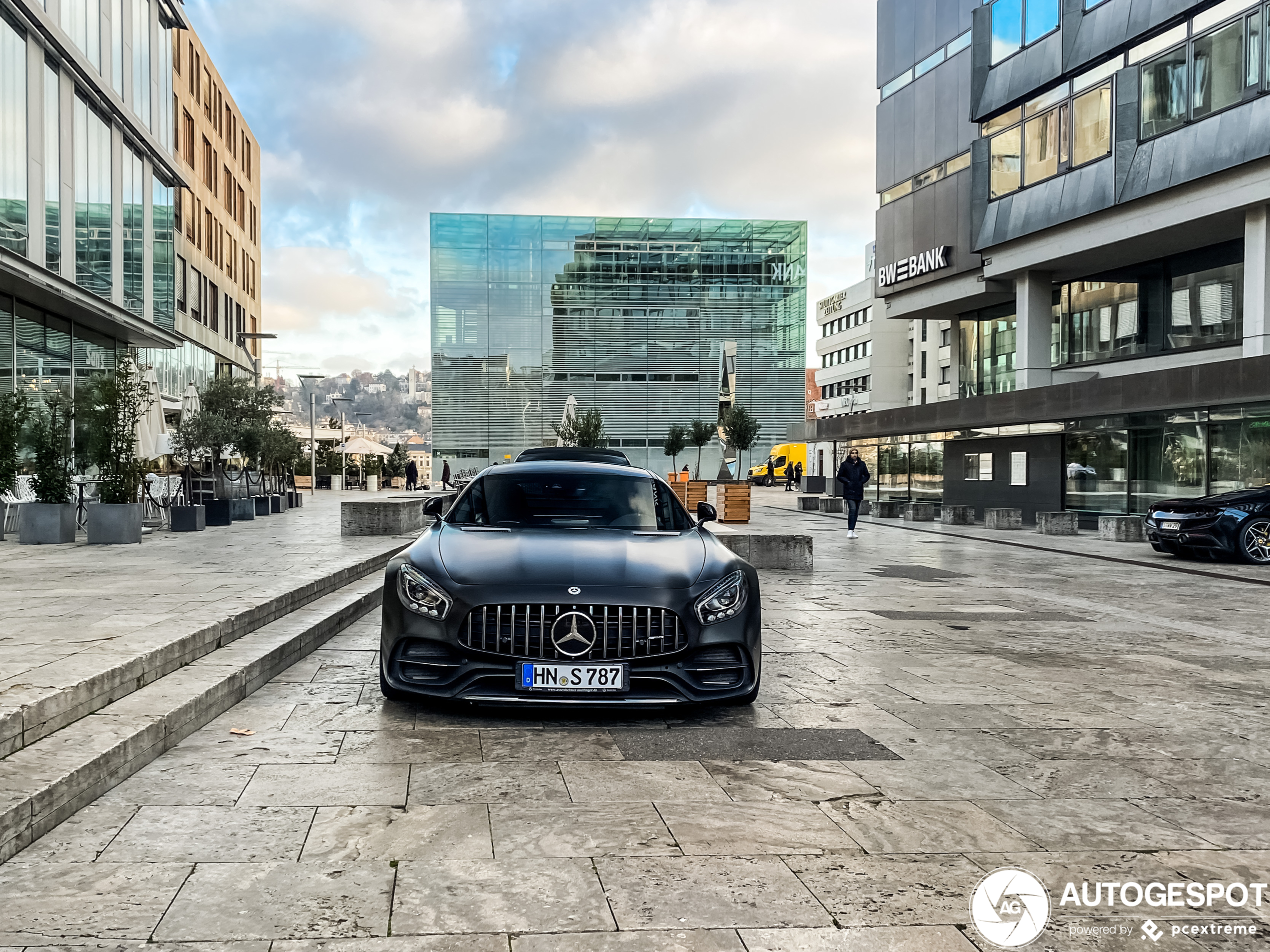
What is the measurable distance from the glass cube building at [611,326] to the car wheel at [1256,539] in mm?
46738

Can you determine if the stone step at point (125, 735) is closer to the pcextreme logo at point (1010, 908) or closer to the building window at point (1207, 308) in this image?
the pcextreme logo at point (1010, 908)

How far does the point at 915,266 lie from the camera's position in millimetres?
34844

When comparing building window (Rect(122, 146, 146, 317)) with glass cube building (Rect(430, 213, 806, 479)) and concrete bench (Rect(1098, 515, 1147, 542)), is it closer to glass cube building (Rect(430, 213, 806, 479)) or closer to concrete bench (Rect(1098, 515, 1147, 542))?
concrete bench (Rect(1098, 515, 1147, 542))

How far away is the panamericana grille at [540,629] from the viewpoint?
4.98m

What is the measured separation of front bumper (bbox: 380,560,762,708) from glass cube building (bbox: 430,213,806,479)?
184 ft

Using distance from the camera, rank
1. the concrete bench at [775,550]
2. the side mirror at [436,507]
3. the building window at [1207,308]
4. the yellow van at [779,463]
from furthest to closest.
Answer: the yellow van at [779,463] < the building window at [1207,308] < the concrete bench at [775,550] < the side mirror at [436,507]

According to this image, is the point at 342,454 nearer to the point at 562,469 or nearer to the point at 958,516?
the point at 958,516

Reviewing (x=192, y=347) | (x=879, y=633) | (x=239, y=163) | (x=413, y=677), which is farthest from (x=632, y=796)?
(x=239, y=163)

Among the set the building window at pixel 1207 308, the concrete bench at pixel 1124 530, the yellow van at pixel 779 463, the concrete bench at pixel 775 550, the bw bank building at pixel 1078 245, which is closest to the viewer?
the concrete bench at pixel 775 550

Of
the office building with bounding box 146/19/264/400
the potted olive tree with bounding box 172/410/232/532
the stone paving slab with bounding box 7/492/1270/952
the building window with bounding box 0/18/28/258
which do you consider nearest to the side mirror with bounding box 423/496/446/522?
the stone paving slab with bounding box 7/492/1270/952

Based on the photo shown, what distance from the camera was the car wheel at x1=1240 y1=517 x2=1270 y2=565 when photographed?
50.9 ft

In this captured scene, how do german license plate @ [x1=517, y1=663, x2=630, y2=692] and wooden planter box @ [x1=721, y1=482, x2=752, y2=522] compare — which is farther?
wooden planter box @ [x1=721, y1=482, x2=752, y2=522]

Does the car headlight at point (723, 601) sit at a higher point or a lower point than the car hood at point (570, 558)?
lower

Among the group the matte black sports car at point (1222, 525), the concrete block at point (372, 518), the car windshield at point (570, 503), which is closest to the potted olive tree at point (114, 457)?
the concrete block at point (372, 518)
